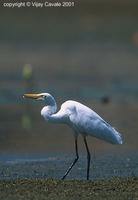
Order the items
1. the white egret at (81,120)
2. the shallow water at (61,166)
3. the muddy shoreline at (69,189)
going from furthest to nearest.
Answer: the shallow water at (61,166)
the white egret at (81,120)
the muddy shoreline at (69,189)

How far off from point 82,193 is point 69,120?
6.35ft

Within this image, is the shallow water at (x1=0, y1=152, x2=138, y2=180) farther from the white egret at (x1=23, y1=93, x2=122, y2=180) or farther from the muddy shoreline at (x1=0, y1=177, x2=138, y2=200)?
the muddy shoreline at (x1=0, y1=177, x2=138, y2=200)

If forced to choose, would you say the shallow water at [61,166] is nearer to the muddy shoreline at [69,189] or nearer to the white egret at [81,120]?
the white egret at [81,120]

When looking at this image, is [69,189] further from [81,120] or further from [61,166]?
[61,166]

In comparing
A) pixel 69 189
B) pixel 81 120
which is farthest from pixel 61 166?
pixel 69 189

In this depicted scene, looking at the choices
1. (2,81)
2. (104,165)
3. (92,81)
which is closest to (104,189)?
(104,165)

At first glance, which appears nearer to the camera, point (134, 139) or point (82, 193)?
point (82, 193)

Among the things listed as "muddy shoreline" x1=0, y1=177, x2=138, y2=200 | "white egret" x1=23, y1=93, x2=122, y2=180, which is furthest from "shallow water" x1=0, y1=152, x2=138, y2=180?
"muddy shoreline" x1=0, y1=177, x2=138, y2=200

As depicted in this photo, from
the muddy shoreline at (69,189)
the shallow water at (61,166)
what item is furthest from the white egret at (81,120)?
the muddy shoreline at (69,189)

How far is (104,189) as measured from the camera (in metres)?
7.56

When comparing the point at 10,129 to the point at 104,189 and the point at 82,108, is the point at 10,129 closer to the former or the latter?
the point at 82,108

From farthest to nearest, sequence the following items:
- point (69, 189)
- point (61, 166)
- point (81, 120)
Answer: point (61, 166)
point (81, 120)
point (69, 189)

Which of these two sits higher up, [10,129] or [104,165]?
[10,129]

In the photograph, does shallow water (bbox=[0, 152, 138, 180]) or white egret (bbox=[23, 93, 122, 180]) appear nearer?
white egret (bbox=[23, 93, 122, 180])
